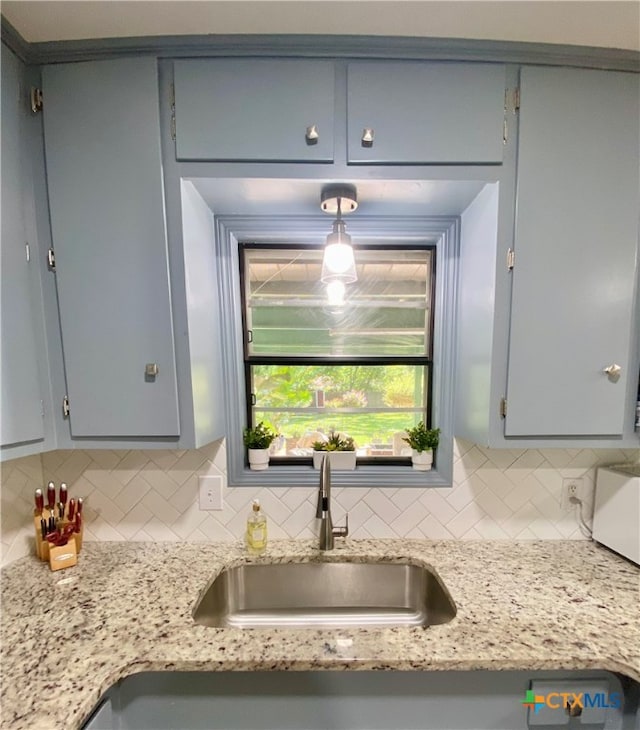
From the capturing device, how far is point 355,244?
1363 millimetres

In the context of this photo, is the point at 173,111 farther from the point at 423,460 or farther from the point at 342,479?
the point at 423,460

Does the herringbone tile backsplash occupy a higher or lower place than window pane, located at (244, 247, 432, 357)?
lower

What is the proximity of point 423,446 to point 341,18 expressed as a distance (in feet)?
4.64

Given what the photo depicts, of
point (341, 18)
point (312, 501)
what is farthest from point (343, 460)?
point (341, 18)

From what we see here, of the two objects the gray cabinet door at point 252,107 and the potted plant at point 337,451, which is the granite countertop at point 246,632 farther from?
the gray cabinet door at point 252,107

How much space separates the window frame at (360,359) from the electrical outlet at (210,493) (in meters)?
0.24

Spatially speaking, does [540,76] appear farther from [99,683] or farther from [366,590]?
[99,683]

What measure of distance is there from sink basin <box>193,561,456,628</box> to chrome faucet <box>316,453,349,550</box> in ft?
0.28

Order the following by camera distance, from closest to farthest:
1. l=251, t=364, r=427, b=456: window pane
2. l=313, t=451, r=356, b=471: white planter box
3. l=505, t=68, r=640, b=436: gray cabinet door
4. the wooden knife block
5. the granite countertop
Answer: the granite countertop
l=505, t=68, r=640, b=436: gray cabinet door
the wooden knife block
l=313, t=451, r=356, b=471: white planter box
l=251, t=364, r=427, b=456: window pane

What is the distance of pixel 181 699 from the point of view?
2.72ft

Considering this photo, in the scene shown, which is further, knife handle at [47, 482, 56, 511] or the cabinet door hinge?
knife handle at [47, 482, 56, 511]

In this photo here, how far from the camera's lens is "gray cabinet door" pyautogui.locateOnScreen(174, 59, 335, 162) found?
95 centimetres

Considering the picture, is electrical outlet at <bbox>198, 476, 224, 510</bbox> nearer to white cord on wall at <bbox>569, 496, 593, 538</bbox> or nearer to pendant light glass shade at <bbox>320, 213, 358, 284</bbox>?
pendant light glass shade at <bbox>320, 213, 358, 284</bbox>

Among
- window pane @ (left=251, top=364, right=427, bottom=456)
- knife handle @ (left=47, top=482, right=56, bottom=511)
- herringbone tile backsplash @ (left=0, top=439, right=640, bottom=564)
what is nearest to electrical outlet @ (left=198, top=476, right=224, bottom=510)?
herringbone tile backsplash @ (left=0, top=439, right=640, bottom=564)
